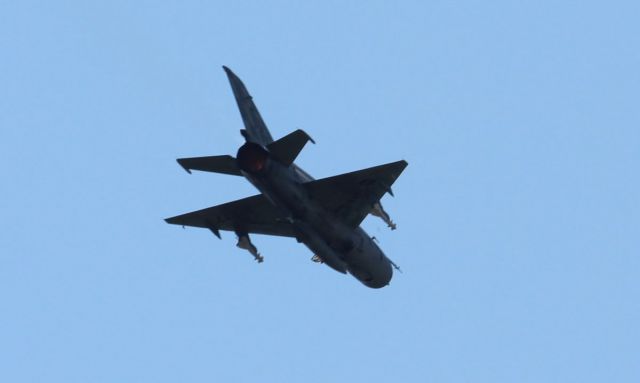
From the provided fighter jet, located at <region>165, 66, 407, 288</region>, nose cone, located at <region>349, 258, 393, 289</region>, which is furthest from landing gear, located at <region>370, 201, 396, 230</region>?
nose cone, located at <region>349, 258, 393, 289</region>

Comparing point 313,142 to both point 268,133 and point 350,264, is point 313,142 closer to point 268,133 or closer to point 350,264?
point 268,133

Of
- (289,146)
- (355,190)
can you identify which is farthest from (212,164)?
(355,190)

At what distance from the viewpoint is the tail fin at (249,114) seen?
4119 centimetres

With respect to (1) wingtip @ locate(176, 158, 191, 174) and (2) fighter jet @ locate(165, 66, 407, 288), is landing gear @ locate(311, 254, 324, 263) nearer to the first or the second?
(2) fighter jet @ locate(165, 66, 407, 288)

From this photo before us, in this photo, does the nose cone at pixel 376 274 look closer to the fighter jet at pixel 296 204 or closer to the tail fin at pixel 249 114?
the fighter jet at pixel 296 204

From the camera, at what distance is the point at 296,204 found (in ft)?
135

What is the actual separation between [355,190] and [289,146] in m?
3.74

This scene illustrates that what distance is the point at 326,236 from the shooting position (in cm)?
4238

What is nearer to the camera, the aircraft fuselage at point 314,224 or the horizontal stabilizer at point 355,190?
the aircraft fuselage at point 314,224

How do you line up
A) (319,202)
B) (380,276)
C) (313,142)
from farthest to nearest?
(380,276), (319,202), (313,142)

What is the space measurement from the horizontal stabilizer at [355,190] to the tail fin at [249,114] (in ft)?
7.04

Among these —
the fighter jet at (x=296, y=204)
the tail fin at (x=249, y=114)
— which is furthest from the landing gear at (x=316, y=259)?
the tail fin at (x=249, y=114)

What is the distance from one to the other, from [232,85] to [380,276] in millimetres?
8563

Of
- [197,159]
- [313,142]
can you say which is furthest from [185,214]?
[313,142]
